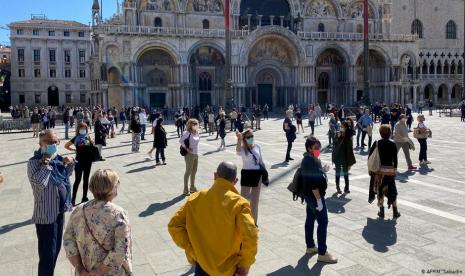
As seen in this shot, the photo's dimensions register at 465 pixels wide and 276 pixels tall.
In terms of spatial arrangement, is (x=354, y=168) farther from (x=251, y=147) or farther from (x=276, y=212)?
(x=251, y=147)

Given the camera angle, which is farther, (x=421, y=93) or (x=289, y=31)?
(x=421, y=93)

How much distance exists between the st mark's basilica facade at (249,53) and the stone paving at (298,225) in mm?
26398

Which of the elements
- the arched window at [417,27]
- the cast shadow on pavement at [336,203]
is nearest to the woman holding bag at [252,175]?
the cast shadow on pavement at [336,203]

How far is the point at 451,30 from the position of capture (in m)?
62.9

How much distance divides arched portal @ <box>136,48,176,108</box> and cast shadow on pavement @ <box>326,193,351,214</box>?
3208 centimetres

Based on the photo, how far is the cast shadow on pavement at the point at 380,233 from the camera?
6.78m

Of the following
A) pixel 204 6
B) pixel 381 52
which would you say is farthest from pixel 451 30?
pixel 204 6

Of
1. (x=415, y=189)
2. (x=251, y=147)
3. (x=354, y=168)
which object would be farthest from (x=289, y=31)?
(x=251, y=147)

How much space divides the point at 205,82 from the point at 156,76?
5.04 metres

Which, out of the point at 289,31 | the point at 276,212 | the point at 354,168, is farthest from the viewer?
the point at 289,31

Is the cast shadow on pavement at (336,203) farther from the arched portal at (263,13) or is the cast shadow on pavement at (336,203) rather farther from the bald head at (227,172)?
the arched portal at (263,13)

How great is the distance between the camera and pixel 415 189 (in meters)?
10.4

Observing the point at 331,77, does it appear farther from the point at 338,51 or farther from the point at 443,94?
the point at 443,94

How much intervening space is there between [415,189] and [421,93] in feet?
171
